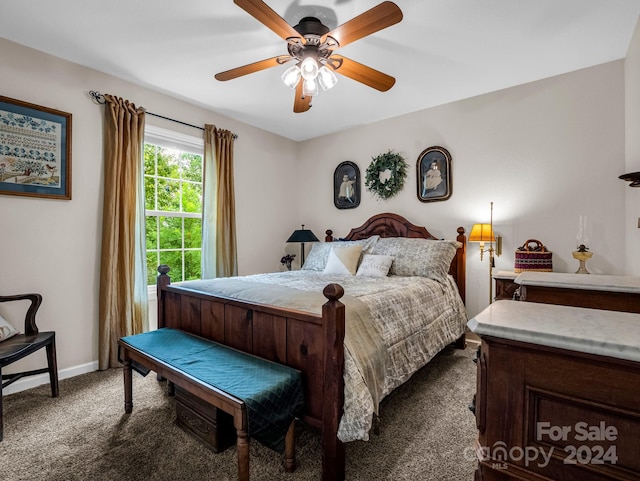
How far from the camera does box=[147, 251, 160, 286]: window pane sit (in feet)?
10.9

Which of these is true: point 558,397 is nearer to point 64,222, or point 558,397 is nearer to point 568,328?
→ point 568,328

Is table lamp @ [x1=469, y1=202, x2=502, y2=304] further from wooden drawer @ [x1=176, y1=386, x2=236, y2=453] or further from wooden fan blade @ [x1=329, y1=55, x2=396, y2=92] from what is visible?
wooden drawer @ [x1=176, y1=386, x2=236, y2=453]

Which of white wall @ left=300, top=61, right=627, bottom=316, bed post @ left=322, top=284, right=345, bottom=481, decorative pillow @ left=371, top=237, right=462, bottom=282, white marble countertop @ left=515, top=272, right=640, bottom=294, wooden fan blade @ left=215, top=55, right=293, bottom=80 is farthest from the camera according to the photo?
decorative pillow @ left=371, top=237, right=462, bottom=282

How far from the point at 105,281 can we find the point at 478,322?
2.97 meters

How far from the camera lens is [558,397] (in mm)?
698

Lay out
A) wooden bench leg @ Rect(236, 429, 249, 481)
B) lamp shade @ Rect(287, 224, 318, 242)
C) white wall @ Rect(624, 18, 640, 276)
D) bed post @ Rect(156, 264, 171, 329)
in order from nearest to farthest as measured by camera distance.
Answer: wooden bench leg @ Rect(236, 429, 249, 481) < white wall @ Rect(624, 18, 640, 276) < bed post @ Rect(156, 264, 171, 329) < lamp shade @ Rect(287, 224, 318, 242)

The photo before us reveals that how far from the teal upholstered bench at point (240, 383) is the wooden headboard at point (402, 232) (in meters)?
2.35

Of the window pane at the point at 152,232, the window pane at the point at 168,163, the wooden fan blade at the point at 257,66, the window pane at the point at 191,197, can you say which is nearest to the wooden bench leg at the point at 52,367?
the window pane at the point at 152,232

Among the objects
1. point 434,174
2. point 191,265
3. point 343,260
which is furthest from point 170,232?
point 434,174

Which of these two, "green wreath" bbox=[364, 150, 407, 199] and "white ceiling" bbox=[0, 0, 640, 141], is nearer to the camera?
"white ceiling" bbox=[0, 0, 640, 141]

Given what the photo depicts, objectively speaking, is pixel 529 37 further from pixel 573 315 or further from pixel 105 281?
pixel 105 281

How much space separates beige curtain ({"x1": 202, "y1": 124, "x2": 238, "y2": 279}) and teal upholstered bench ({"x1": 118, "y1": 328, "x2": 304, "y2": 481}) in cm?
164

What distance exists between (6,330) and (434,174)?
3986mm

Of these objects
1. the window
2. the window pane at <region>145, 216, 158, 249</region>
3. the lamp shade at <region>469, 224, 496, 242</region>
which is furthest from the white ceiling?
the lamp shade at <region>469, 224, 496, 242</region>
